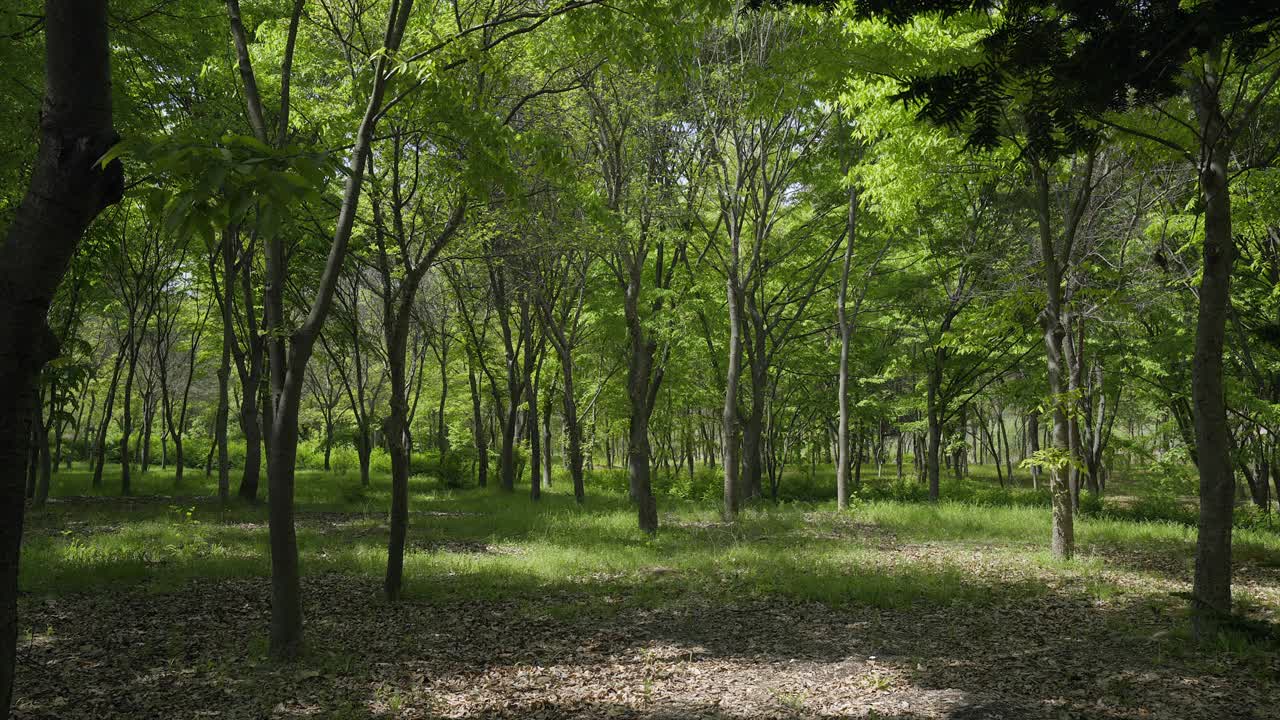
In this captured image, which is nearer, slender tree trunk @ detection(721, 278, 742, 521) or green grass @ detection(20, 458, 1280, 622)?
green grass @ detection(20, 458, 1280, 622)

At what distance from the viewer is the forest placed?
10.0 feet

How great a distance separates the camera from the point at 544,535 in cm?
1370

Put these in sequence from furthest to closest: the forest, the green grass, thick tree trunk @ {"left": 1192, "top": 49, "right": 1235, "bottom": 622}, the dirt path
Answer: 1. the green grass
2. thick tree trunk @ {"left": 1192, "top": 49, "right": 1235, "bottom": 622}
3. the dirt path
4. the forest

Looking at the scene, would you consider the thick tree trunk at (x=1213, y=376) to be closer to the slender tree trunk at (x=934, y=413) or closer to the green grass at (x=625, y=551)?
the green grass at (x=625, y=551)

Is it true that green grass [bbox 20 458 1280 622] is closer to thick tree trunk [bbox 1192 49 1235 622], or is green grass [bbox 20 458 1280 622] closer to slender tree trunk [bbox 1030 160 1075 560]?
slender tree trunk [bbox 1030 160 1075 560]

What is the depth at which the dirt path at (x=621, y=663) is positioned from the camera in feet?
16.5

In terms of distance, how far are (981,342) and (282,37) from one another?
49.7 ft

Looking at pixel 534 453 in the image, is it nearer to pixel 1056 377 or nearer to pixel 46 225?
pixel 1056 377

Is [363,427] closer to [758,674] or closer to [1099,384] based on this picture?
[758,674]

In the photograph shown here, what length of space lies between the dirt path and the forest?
0.05 metres

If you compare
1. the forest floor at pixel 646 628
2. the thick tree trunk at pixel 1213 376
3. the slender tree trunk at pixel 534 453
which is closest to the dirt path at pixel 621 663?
the forest floor at pixel 646 628

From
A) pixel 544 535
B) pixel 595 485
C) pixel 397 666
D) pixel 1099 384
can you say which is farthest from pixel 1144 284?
pixel 595 485

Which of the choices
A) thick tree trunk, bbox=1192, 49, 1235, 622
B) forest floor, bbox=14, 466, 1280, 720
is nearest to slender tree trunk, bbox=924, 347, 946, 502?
forest floor, bbox=14, 466, 1280, 720

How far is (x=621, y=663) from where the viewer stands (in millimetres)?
6262
